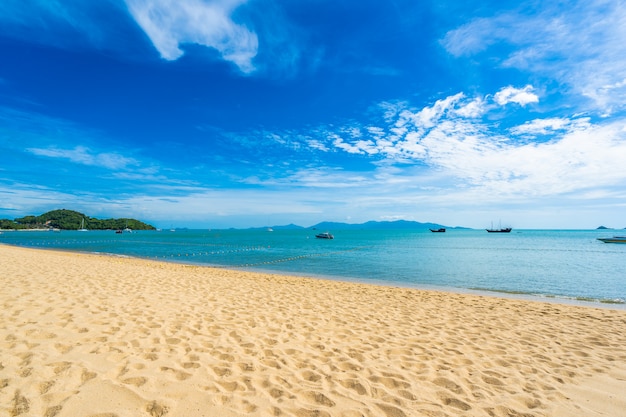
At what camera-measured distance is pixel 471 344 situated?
20.0 ft

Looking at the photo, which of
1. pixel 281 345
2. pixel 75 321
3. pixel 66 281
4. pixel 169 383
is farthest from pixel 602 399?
pixel 66 281

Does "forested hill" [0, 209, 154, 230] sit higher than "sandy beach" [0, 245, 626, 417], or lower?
higher

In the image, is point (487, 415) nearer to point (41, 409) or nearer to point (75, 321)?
point (41, 409)

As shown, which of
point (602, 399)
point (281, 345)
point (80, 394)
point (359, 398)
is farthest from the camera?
point (281, 345)

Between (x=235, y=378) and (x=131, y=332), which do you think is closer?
(x=235, y=378)

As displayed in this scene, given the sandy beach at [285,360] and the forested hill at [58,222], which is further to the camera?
the forested hill at [58,222]

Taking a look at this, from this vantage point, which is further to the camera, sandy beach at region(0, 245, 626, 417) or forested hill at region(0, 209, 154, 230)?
forested hill at region(0, 209, 154, 230)

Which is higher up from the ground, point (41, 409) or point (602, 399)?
point (41, 409)

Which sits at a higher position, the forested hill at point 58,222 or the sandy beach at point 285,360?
the forested hill at point 58,222

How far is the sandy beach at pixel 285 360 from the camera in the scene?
138 inches

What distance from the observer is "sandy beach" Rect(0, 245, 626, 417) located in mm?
3512

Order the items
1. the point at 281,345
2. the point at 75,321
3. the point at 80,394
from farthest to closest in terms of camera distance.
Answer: the point at 75,321 < the point at 281,345 < the point at 80,394

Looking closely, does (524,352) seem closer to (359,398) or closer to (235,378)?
(359,398)

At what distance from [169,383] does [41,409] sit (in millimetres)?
1221
